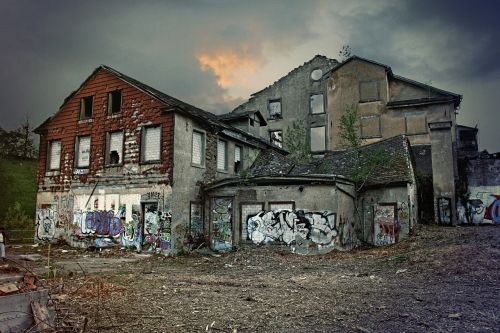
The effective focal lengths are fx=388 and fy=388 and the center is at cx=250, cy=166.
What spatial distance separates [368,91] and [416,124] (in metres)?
4.31

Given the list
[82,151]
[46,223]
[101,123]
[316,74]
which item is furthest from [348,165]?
[46,223]

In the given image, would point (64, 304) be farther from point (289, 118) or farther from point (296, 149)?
point (289, 118)

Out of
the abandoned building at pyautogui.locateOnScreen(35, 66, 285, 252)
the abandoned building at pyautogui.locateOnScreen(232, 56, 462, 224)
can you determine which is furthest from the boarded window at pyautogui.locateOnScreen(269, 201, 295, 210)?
the abandoned building at pyautogui.locateOnScreen(232, 56, 462, 224)

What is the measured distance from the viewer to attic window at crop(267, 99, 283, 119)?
118ft

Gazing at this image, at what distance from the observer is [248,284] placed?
33.9 ft

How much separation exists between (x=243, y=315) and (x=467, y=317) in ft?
12.5

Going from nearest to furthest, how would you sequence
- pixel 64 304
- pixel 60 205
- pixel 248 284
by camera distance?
1. pixel 64 304
2. pixel 248 284
3. pixel 60 205

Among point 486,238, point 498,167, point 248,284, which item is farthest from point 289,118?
point 248,284

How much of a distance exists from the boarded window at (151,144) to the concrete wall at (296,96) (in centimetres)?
1694

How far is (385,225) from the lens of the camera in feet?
63.5

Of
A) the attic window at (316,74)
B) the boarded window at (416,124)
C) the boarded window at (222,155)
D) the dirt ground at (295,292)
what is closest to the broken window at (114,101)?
the boarded window at (222,155)

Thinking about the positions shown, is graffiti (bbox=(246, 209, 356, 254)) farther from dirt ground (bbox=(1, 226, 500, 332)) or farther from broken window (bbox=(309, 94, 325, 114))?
broken window (bbox=(309, 94, 325, 114))

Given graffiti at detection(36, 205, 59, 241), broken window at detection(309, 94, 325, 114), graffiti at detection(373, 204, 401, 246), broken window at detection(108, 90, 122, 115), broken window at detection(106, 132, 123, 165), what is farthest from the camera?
broken window at detection(309, 94, 325, 114)

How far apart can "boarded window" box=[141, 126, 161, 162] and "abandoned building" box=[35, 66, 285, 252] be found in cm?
5
